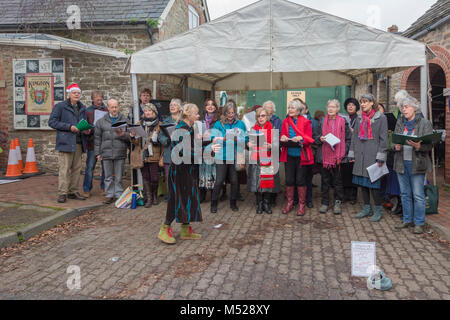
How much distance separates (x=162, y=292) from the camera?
3338mm

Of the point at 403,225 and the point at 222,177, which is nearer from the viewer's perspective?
the point at 403,225

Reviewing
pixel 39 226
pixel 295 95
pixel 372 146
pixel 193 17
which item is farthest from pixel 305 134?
pixel 193 17

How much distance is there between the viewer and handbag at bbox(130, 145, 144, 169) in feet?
21.6

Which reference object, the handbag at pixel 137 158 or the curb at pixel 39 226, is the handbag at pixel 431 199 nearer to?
the handbag at pixel 137 158

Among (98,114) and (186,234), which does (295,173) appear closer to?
(186,234)

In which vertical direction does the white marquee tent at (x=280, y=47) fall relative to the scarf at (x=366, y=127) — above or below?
above

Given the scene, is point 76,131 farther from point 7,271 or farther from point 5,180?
point 5,180

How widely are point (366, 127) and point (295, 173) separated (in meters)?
1.38

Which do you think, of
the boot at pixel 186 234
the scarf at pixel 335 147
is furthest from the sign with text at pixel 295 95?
the boot at pixel 186 234

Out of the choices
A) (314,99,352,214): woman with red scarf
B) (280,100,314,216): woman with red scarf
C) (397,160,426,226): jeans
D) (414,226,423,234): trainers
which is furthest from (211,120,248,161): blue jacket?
(414,226,423,234): trainers

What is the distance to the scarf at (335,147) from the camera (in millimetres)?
5957

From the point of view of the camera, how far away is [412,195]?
5203mm

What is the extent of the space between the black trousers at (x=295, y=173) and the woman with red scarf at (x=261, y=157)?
0.75 feet

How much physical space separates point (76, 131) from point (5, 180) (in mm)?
3840
